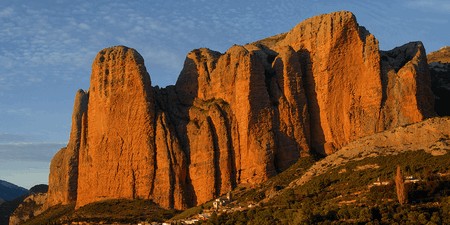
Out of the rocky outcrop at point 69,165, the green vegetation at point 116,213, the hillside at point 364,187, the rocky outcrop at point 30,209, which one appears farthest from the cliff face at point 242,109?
the rocky outcrop at point 30,209

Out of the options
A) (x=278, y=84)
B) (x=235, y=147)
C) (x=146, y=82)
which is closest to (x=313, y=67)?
(x=278, y=84)

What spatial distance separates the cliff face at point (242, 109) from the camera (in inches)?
3832

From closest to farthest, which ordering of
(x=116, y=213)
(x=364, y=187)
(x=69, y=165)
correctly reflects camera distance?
(x=364, y=187) < (x=116, y=213) < (x=69, y=165)

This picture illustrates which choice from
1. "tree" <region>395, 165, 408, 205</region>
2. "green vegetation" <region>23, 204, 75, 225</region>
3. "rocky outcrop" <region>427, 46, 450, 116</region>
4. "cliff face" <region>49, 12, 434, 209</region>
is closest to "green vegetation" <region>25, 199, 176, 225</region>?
"green vegetation" <region>23, 204, 75, 225</region>

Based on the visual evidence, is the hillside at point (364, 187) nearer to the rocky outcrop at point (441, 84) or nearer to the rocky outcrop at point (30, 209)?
the rocky outcrop at point (441, 84)

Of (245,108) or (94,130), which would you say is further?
(94,130)

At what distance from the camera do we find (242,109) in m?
100

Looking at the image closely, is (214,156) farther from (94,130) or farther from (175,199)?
(94,130)

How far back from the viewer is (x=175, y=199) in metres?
101

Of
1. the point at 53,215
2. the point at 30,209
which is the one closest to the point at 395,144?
the point at 53,215

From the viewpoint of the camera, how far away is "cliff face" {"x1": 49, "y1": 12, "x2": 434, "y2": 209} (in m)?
97.3

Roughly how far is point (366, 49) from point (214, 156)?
71.1 ft

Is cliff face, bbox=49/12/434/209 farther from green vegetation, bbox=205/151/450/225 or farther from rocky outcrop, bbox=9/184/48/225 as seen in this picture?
rocky outcrop, bbox=9/184/48/225

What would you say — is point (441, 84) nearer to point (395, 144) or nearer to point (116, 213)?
point (395, 144)
